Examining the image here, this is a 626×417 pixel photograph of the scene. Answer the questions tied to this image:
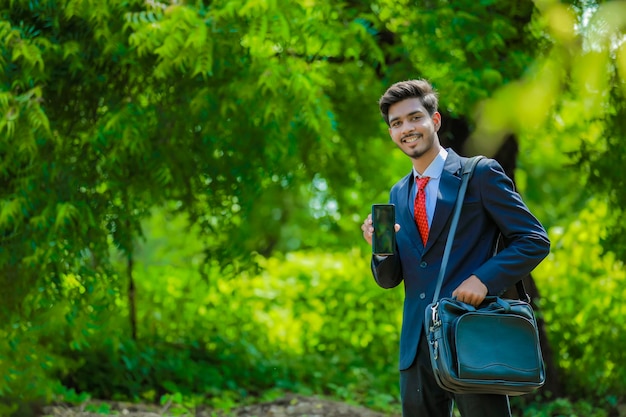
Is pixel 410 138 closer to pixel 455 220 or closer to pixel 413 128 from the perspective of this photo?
pixel 413 128

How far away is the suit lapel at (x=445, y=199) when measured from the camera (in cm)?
306

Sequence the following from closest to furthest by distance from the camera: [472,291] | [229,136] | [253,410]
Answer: [472,291] < [229,136] < [253,410]

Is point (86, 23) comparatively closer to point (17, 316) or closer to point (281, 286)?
point (17, 316)

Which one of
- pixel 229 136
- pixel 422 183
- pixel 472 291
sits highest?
pixel 229 136

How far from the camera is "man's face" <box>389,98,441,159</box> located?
124 inches

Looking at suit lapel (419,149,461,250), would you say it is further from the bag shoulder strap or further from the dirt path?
the dirt path

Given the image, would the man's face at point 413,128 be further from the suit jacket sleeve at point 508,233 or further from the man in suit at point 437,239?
the suit jacket sleeve at point 508,233

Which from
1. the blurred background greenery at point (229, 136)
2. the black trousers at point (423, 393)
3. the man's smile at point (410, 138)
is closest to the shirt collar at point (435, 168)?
the man's smile at point (410, 138)

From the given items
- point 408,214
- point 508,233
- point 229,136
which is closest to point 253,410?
point 229,136

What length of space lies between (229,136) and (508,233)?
358 cm

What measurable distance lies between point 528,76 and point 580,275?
118 inches

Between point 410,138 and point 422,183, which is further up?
point 410,138

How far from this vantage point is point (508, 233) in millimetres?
2984

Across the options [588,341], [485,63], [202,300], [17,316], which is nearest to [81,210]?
[17,316]
